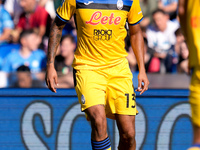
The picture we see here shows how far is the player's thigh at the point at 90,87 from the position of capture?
179 inches

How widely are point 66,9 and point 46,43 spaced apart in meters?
3.58

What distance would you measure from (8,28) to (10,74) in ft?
8.12

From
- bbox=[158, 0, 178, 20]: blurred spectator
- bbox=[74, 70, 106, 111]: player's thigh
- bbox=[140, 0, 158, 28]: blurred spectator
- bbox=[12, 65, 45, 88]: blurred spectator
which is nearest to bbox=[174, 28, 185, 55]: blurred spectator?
bbox=[158, 0, 178, 20]: blurred spectator

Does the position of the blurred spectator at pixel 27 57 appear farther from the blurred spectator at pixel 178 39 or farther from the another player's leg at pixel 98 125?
the another player's leg at pixel 98 125

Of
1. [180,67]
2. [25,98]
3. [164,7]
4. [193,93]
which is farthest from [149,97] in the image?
[164,7]

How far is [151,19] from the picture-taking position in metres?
9.10

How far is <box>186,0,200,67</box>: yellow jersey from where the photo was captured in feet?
11.1

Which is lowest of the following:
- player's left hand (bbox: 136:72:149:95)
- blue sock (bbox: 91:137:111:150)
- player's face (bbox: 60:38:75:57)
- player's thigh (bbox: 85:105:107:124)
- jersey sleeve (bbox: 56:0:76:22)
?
blue sock (bbox: 91:137:111:150)

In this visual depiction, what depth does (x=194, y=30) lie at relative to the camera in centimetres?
342

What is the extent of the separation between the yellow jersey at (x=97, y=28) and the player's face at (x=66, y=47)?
2.52m

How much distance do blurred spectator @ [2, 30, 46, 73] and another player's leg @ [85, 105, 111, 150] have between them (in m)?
2.94

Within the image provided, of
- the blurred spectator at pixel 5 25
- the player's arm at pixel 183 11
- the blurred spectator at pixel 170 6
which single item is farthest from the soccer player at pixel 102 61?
the blurred spectator at pixel 170 6

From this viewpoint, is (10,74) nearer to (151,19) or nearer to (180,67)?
(180,67)

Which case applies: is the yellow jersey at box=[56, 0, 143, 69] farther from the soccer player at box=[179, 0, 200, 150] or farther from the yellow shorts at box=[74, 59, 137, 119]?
the soccer player at box=[179, 0, 200, 150]
